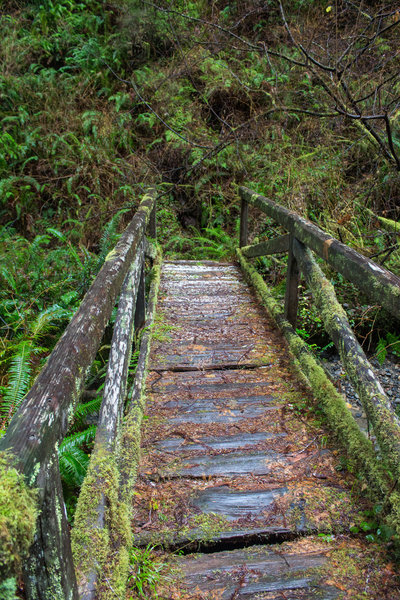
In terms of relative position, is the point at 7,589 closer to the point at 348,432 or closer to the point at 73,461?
the point at 348,432

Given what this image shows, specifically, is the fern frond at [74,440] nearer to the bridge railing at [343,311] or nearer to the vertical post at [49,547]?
the bridge railing at [343,311]

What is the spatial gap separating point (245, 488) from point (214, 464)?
0.74ft

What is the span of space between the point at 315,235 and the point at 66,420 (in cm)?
227

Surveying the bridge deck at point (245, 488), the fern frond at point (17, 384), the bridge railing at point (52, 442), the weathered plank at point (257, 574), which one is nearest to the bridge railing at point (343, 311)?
the bridge deck at point (245, 488)

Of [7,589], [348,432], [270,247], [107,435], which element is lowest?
[348,432]

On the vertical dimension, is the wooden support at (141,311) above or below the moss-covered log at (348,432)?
above

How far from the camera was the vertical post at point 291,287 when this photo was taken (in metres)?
3.43

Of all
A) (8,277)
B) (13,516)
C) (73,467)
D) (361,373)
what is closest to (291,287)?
(361,373)

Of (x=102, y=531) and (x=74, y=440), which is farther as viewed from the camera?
(x=74, y=440)

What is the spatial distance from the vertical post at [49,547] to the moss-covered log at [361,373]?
54.5 inches

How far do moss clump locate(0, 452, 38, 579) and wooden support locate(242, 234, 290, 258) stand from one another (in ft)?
10.5

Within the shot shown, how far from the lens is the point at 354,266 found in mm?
2086

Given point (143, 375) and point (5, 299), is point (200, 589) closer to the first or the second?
point (143, 375)

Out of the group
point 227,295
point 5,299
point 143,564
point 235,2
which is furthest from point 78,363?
point 235,2
